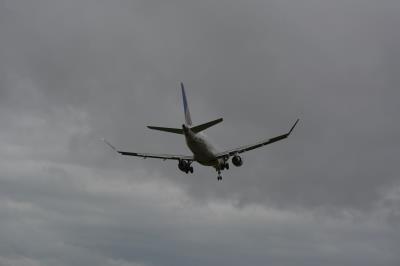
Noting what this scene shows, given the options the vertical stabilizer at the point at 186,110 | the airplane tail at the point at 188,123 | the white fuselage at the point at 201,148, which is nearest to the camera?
the airplane tail at the point at 188,123

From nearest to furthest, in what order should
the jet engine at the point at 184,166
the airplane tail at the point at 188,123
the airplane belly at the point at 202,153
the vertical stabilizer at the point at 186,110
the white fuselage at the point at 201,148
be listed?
the airplane tail at the point at 188,123 < the white fuselage at the point at 201,148 < the airplane belly at the point at 202,153 < the jet engine at the point at 184,166 < the vertical stabilizer at the point at 186,110

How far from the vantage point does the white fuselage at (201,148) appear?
72000 millimetres

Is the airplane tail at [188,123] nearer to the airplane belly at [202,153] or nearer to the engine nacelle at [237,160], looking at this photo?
the airplane belly at [202,153]

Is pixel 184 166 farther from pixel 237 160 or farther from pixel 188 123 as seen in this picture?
pixel 188 123

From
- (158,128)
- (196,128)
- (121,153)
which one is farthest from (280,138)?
(121,153)

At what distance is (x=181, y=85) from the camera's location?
3501 inches

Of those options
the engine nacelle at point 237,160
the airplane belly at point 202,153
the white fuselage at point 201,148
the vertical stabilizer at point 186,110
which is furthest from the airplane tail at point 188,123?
the engine nacelle at point 237,160

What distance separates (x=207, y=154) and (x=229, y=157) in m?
4.62

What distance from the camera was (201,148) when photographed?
7294 centimetres

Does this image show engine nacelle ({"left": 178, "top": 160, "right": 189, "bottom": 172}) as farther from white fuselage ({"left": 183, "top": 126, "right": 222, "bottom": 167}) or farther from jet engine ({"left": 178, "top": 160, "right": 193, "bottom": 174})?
white fuselage ({"left": 183, "top": 126, "right": 222, "bottom": 167})

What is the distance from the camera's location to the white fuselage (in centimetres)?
7200

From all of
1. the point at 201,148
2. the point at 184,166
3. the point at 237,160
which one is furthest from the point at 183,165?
the point at 237,160

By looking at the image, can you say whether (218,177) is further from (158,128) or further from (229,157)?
(158,128)

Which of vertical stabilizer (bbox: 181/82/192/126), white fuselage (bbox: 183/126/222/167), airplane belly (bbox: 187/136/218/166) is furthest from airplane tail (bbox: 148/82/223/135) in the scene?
airplane belly (bbox: 187/136/218/166)
